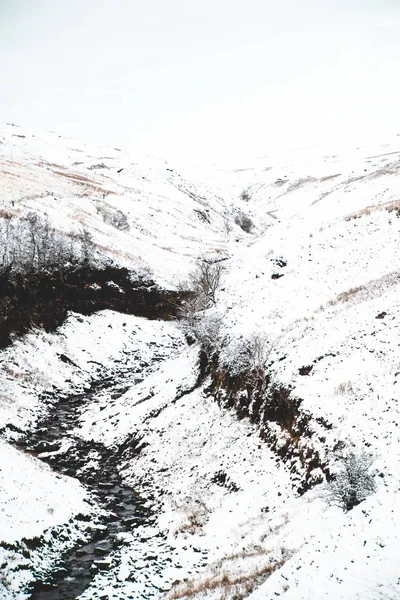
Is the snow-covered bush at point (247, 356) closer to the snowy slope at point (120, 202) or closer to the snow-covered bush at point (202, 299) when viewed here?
the snow-covered bush at point (202, 299)

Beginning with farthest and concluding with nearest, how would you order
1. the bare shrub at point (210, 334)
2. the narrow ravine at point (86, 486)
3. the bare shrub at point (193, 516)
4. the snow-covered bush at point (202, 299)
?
the snow-covered bush at point (202, 299)
the bare shrub at point (210, 334)
the bare shrub at point (193, 516)
the narrow ravine at point (86, 486)

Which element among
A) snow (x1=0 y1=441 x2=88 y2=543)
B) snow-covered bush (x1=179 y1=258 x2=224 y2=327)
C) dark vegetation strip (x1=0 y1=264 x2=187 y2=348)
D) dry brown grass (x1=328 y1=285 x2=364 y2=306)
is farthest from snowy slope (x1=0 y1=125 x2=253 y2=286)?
snow (x1=0 y1=441 x2=88 y2=543)

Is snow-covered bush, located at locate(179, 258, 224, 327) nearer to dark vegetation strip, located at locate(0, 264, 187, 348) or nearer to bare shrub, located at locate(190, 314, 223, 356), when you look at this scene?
bare shrub, located at locate(190, 314, 223, 356)

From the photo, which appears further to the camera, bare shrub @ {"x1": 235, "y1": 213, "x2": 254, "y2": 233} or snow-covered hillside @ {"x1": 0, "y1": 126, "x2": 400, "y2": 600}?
bare shrub @ {"x1": 235, "y1": 213, "x2": 254, "y2": 233}

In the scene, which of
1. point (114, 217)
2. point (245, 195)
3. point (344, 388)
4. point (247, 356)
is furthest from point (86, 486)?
point (245, 195)

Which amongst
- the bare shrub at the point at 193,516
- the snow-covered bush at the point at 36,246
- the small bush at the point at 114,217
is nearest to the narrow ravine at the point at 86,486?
the bare shrub at the point at 193,516

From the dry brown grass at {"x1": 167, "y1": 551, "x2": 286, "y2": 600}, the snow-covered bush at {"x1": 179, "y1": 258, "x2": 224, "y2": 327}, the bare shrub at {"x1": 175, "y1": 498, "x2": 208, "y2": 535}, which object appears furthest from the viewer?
the snow-covered bush at {"x1": 179, "y1": 258, "x2": 224, "y2": 327}

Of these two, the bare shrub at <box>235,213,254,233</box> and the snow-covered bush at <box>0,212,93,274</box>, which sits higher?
the snow-covered bush at <box>0,212,93,274</box>
